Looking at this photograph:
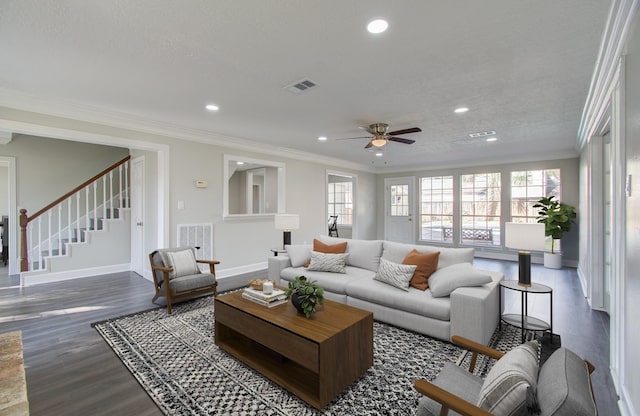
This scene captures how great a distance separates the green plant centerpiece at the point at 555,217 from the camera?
6.20m

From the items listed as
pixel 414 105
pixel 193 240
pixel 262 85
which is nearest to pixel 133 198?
pixel 193 240

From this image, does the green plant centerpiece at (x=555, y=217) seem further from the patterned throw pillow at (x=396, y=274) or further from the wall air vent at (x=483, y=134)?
the patterned throw pillow at (x=396, y=274)

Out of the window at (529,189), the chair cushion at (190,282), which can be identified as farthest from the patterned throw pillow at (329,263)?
the window at (529,189)

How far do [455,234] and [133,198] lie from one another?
796 cm

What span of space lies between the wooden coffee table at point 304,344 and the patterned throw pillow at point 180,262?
1.43m

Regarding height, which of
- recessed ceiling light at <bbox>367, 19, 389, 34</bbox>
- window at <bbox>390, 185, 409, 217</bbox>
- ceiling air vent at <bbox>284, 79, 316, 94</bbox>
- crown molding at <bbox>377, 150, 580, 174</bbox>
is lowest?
window at <bbox>390, 185, 409, 217</bbox>

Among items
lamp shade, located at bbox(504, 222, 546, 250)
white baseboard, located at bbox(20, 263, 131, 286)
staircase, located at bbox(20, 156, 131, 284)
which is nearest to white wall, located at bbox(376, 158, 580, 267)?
lamp shade, located at bbox(504, 222, 546, 250)

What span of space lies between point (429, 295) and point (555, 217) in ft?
16.3

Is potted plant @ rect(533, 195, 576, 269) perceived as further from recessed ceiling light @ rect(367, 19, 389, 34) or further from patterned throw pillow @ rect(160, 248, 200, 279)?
patterned throw pillow @ rect(160, 248, 200, 279)

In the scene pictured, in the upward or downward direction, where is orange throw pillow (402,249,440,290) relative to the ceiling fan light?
downward

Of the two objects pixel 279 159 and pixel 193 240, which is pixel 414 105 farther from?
pixel 193 240

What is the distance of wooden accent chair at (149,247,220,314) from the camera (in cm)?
364

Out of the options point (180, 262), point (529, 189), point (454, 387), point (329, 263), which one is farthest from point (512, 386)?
point (529, 189)

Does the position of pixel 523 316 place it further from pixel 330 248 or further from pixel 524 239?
pixel 330 248
